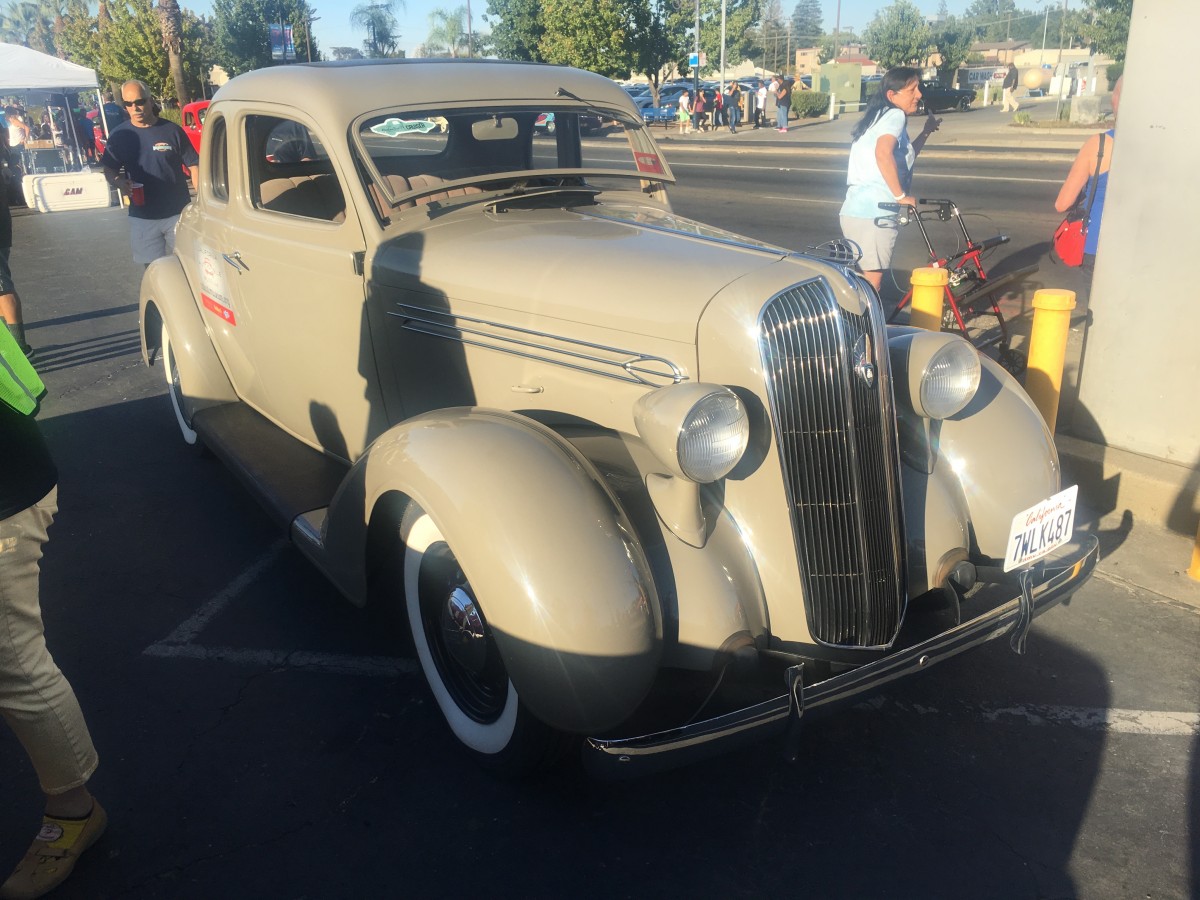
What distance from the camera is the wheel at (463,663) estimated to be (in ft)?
8.75

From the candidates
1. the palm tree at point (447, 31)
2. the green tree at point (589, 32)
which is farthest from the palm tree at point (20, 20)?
the green tree at point (589, 32)

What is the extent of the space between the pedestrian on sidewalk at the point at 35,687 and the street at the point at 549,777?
0.10 m

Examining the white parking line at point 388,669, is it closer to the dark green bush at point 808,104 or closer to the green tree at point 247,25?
the dark green bush at point 808,104

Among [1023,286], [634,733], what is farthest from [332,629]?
[1023,286]

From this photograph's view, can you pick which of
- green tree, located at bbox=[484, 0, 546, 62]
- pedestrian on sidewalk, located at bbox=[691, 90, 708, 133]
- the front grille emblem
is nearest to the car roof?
the front grille emblem

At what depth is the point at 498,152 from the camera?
→ 13.2 feet

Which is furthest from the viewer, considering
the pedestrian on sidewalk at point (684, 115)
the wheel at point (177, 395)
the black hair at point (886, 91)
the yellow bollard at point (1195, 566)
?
the pedestrian on sidewalk at point (684, 115)

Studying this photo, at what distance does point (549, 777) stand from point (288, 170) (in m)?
3.09

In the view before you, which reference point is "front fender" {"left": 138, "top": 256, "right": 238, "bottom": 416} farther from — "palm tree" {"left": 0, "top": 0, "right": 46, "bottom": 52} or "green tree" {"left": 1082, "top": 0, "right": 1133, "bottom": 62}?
"palm tree" {"left": 0, "top": 0, "right": 46, "bottom": 52}

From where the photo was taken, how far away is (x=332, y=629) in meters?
3.66

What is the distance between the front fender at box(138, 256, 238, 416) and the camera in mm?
4742

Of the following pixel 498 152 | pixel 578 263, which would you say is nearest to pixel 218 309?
pixel 498 152

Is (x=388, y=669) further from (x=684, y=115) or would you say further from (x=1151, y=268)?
A: (x=684, y=115)

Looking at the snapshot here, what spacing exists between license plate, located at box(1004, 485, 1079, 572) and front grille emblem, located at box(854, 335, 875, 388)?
1.99ft
